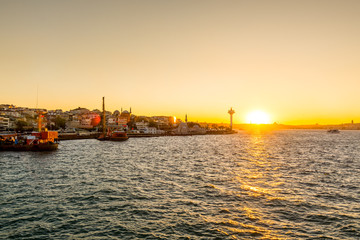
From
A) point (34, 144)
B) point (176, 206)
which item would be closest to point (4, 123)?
point (34, 144)

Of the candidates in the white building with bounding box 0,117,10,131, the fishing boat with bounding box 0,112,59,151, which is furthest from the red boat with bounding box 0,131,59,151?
the white building with bounding box 0,117,10,131

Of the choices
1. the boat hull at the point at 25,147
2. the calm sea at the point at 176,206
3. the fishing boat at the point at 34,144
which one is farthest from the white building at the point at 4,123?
the calm sea at the point at 176,206

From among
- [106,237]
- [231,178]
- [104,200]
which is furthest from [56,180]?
[231,178]

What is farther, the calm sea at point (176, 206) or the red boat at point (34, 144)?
the red boat at point (34, 144)

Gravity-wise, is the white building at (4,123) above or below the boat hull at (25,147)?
above

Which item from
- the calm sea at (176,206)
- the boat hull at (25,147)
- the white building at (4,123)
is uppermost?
the white building at (4,123)

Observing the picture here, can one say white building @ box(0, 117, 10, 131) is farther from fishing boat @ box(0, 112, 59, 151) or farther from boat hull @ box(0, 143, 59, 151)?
boat hull @ box(0, 143, 59, 151)

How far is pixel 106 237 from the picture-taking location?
13328mm

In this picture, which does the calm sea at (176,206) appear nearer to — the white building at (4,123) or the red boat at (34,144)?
the red boat at (34,144)

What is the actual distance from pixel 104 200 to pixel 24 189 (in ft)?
30.6

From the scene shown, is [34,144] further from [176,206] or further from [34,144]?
[176,206]

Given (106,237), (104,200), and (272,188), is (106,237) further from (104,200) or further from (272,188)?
(272,188)

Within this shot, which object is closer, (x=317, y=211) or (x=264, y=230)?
(x=264, y=230)

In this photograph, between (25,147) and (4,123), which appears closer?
(25,147)
